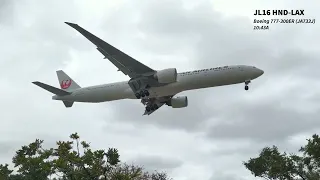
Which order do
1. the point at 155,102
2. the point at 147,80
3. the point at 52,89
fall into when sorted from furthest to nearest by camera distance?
the point at 155,102 → the point at 52,89 → the point at 147,80

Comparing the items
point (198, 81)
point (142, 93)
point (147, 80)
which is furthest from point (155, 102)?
point (198, 81)

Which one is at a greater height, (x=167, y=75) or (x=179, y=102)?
(x=179, y=102)

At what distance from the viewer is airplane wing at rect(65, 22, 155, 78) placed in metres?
41.9

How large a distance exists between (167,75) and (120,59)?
524 cm

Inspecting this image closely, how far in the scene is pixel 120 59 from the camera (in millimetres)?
45469

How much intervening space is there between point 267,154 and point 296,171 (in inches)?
466

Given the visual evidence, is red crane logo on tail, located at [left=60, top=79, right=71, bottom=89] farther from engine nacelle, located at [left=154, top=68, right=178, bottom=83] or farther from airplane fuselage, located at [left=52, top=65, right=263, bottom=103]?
engine nacelle, located at [left=154, top=68, right=178, bottom=83]

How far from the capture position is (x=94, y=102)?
2087 inches

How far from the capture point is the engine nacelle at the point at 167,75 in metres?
45.5

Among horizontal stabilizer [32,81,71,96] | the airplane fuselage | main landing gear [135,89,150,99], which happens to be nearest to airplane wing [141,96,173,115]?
the airplane fuselage

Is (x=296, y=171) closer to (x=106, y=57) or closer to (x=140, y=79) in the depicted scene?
(x=140, y=79)

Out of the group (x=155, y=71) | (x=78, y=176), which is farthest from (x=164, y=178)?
(x=78, y=176)

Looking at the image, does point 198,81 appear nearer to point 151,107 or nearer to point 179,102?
point 179,102

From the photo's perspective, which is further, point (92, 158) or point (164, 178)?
point (164, 178)
